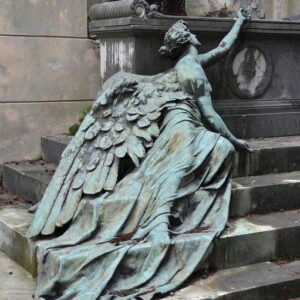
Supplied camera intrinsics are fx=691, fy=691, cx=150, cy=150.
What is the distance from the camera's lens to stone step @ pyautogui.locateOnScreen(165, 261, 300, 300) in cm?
498

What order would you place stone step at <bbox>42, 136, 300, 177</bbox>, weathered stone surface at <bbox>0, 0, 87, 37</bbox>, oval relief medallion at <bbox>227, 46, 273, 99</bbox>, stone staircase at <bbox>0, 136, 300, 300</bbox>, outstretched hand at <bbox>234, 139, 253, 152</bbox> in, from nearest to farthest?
stone staircase at <bbox>0, 136, 300, 300</bbox>
outstretched hand at <bbox>234, 139, 253, 152</bbox>
stone step at <bbox>42, 136, 300, 177</bbox>
oval relief medallion at <bbox>227, 46, 273, 99</bbox>
weathered stone surface at <bbox>0, 0, 87, 37</bbox>

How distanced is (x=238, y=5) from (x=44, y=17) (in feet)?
12.7

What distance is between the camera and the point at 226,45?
6.88 meters

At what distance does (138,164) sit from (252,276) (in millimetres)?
1325

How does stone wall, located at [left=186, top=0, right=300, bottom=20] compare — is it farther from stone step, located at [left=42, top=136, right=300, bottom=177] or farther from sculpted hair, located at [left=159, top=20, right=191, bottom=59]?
sculpted hair, located at [left=159, top=20, right=191, bottom=59]

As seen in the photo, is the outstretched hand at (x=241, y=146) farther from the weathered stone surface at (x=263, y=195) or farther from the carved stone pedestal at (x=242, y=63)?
the carved stone pedestal at (x=242, y=63)

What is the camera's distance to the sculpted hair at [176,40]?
630 centimetres

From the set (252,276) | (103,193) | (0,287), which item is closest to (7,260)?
(0,287)

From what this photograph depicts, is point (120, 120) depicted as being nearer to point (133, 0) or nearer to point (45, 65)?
point (133, 0)

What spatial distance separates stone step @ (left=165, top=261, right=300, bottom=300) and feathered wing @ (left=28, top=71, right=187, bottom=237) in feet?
3.67

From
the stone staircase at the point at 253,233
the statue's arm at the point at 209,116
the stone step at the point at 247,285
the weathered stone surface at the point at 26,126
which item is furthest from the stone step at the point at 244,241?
the weathered stone surface at the point at 26,126

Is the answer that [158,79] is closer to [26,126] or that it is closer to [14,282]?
[14,282]

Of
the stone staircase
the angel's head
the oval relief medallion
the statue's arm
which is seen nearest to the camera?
the stone staircase

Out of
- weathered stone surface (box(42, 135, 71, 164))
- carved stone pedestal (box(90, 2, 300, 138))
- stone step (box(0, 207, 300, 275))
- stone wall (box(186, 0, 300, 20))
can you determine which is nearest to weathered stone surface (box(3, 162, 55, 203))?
weathered stone surface (box(42, 135, 71, 164))
